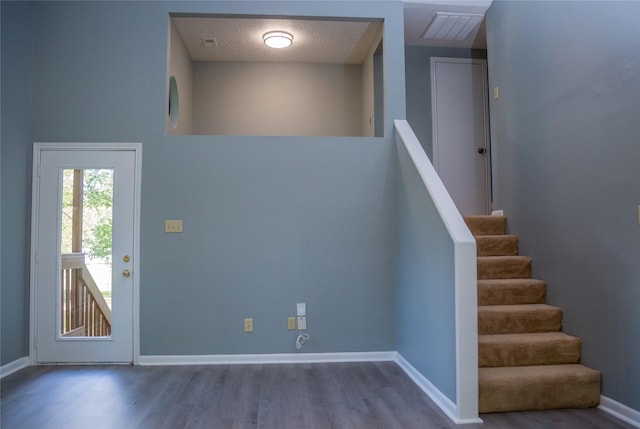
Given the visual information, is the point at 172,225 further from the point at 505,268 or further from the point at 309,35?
the point at 505,268

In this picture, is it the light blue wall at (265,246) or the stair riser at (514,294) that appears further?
the light blue wall at (265,246)

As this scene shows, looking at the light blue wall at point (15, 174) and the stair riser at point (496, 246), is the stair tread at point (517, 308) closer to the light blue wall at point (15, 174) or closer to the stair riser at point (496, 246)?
the stair riser at point (496, 246)

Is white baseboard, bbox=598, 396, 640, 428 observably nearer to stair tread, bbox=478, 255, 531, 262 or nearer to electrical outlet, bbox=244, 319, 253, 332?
stair tread, bbox=478, 255, 531, 262

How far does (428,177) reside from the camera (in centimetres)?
304

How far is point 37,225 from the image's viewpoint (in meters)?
3.58

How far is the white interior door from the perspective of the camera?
511cm

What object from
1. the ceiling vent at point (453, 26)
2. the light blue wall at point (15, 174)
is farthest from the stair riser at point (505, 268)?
the light blue wall at point (15, 174)

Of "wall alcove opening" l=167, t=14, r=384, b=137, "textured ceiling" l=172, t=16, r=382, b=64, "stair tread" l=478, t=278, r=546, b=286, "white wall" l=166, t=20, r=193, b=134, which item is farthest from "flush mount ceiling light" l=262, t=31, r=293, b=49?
"stair tread" l=478, t=278, r=546, b=286

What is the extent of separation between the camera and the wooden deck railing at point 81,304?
357 centimetres

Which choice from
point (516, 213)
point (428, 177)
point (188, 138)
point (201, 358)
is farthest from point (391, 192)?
point (201, 358)

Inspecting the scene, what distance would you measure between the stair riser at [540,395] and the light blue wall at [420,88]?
3.09 metres

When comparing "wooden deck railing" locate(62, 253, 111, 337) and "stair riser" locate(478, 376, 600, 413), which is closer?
"stair riser" locate(478, 376, 600, 413)

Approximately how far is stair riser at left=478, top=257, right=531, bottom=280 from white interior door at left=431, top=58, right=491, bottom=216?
165 centimetres

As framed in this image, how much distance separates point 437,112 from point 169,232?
11.6 feet
